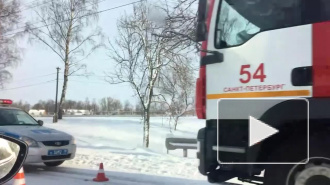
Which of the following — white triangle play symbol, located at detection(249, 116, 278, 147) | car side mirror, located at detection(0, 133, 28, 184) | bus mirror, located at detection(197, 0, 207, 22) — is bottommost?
car side mirror, located at detection(0, 133, 28, 184)

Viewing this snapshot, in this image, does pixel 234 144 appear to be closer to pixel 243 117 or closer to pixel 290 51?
pixel 243 117

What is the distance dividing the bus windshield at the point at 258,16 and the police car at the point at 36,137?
586cm

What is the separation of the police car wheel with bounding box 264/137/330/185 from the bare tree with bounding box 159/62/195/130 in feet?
46.7

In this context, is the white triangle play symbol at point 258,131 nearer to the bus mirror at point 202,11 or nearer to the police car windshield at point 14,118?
the bus mirror at point 202,11

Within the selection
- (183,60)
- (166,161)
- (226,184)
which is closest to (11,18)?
(183,60)

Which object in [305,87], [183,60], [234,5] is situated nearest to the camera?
[305,87]

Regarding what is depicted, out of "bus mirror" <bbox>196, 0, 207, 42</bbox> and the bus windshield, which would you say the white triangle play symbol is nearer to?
the bus windshield

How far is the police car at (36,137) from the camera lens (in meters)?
9.09

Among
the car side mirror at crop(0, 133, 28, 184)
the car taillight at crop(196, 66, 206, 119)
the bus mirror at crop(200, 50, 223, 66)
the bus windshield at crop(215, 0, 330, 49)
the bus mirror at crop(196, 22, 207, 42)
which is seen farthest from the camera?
the car taillight at crop(196, 66, 206, 119)

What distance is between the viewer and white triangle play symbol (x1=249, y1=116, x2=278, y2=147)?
13.5 ft

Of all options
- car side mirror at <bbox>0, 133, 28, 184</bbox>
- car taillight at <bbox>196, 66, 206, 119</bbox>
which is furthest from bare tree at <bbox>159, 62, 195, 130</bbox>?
car side mirror at <bbox>0, 133, 28, 184</bbox>

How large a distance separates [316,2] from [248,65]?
0.92 m

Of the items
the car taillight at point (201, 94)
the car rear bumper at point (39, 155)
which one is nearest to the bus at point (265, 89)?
the car taillight at point (201, 94)

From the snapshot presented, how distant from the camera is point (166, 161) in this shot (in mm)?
10508
